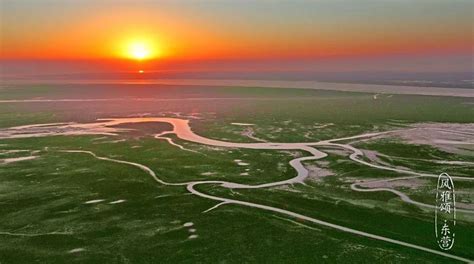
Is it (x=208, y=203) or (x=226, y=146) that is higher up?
(x=226, y=146)

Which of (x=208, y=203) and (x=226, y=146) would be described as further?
(x=226, y=146)

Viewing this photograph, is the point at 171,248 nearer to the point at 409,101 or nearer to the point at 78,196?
the point at 78,196

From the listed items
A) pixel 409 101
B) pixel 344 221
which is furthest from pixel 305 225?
pixel 409 101

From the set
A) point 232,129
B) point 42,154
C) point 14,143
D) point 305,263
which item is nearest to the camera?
point 305,263

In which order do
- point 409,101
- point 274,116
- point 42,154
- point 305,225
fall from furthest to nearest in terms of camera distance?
point 409,101 < point 274,116 < point 42,154 < point 305,225

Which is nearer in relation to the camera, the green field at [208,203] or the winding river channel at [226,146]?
the green field at [208,203]

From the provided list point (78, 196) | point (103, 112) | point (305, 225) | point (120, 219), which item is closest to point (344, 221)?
point (305, 225)

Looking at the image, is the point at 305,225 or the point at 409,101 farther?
the point at 409,101

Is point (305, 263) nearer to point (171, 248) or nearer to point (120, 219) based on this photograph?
point (171, 248)

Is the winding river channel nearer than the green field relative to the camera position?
No
